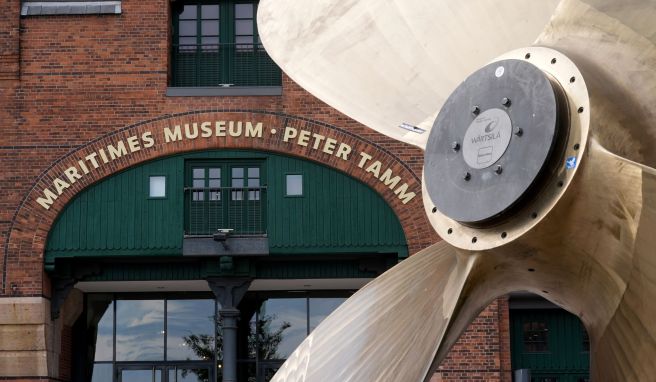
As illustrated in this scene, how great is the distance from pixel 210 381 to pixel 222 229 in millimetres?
4119

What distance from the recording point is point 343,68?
28.1 ft

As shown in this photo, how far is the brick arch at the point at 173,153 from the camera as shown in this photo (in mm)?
22922

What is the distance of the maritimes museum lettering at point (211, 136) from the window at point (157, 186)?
622 millimetres

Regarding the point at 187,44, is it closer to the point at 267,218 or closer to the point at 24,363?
the point at 267,218

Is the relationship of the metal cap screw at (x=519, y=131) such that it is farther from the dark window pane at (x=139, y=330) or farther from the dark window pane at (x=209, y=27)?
the dark window pane at (x=139, y=330)

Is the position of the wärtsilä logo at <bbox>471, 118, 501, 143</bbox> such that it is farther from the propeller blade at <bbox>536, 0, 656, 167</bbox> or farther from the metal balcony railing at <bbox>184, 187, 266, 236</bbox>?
the metal balcony railing at <bbox>184, 187, 266, 236</bbox>

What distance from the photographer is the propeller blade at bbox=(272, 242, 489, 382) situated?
7223 millimetres

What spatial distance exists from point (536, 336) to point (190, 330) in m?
7.19

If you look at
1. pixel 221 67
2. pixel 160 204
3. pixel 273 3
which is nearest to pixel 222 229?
pixel 160 204

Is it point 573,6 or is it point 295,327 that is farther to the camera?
point 295,327

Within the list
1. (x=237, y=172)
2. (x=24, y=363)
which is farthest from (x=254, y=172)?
(x=24, y=363)

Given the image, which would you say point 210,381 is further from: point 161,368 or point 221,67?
point 221,67

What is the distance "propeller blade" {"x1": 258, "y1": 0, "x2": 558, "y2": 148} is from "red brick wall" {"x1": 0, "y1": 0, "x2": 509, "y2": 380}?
14.4m

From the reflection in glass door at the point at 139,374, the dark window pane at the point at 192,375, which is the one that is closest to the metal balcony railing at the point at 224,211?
the dark window pane at the point at 192,375
